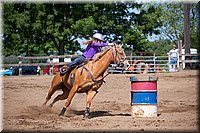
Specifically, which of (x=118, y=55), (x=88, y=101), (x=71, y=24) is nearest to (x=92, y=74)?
(x=88, y=101)

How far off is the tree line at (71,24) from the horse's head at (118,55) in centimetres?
2121

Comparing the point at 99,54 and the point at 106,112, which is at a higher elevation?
the point at 99,54

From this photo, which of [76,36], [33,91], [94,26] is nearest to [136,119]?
[33,91]

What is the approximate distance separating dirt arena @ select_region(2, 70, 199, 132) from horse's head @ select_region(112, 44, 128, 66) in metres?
1.29

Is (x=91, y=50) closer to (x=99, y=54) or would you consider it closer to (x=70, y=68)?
(x=99, y=54)

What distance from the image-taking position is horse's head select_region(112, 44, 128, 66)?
9.55 metres

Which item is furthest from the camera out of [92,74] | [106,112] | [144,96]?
[106,112]

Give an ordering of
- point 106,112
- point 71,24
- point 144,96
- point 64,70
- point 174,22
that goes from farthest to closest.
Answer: point 174,22, point 71,24, point 106,112, point 64,70, point 144,96

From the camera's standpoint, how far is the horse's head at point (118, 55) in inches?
376

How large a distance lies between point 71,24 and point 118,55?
23.2 m

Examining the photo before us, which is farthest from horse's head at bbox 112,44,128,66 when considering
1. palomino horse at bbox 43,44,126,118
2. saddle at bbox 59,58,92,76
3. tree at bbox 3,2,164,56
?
tree at bbox 3,2,164,56

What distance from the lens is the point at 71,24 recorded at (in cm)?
3241

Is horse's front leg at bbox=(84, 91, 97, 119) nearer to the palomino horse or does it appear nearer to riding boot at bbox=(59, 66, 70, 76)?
the palomino horse

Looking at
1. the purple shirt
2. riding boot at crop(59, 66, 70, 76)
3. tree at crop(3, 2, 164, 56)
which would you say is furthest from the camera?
tree at crop(3, 2, 164, 56)
